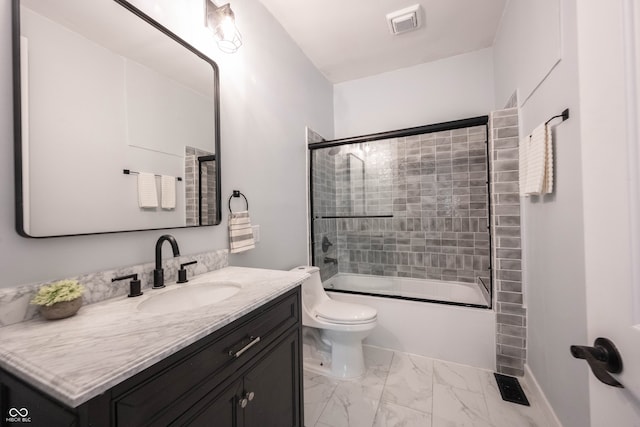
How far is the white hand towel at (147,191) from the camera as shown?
3.54 feet

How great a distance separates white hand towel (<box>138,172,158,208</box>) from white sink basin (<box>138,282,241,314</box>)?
14.5 inches

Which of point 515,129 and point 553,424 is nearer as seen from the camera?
point 553,424

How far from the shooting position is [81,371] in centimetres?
48

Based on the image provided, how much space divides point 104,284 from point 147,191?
1.30ft

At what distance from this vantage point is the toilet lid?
171cm

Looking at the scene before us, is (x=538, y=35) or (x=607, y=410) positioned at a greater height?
(x=538, y=35)

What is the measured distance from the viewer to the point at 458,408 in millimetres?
1492

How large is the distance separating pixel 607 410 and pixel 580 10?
2.42 ft

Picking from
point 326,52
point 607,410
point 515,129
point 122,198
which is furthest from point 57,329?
point 326,52

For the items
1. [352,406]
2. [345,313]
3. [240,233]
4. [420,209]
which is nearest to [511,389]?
[352,406]

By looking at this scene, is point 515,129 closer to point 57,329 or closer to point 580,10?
point 580,10

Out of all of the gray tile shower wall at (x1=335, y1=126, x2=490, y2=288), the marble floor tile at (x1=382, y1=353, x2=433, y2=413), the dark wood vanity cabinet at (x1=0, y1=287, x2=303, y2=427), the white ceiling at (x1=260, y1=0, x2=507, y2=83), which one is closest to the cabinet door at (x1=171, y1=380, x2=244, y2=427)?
the dark wood vanity cabinet at (x1=0, y1=287, x2=303, y2=427)

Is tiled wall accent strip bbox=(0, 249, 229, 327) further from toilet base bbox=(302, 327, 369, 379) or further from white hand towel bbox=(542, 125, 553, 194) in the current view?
white hand towel bbox=(542, 125, 553, 194)

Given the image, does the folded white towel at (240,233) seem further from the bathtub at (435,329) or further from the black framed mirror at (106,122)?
the bathtub at (435,329)
